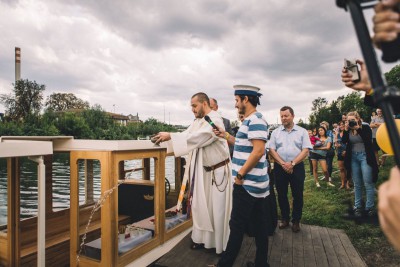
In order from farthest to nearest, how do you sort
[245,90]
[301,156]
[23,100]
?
[23,100], [301,156], [245,90]

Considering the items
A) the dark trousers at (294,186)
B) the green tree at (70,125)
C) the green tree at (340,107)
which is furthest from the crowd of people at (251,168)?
the green tree at (340,107)

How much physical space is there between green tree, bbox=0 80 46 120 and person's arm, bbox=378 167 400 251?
2581 inches

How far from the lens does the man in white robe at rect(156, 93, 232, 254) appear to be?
12.4ft

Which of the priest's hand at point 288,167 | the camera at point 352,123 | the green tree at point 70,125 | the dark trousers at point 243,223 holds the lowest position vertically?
the dark trousers at point 243,223

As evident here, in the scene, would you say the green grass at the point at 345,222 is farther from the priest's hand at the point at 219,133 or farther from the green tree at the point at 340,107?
the green tree at the point at 340,107

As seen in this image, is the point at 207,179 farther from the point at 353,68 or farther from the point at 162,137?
the point at 353,68

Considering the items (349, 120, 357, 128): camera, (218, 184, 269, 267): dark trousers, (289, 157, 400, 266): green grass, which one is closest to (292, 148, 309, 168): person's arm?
(289, 157, 400, 266): green grass

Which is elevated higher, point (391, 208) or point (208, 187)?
point (391, 208)

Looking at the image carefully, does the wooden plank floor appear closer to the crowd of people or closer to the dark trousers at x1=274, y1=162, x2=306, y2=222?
the crowd of people

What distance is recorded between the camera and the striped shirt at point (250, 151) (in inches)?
118

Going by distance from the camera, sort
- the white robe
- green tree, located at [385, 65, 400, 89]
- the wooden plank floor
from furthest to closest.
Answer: green tree, located at [385, 65, 400, 89] < the white robe < the wooden plank floor

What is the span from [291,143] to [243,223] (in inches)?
97.4

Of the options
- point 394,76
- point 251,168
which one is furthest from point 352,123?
point 394,76

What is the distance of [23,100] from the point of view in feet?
191
